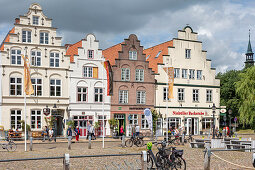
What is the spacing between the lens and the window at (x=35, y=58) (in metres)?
36.6

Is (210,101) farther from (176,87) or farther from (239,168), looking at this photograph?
(239,168)

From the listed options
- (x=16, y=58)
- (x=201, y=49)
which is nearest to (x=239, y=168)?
(x=16, y=58)

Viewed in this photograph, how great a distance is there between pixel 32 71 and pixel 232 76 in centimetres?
4172

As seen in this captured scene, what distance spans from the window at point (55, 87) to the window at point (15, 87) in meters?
3.33

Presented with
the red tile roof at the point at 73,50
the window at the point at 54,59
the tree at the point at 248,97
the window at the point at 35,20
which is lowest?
the tree at the point at 248,97

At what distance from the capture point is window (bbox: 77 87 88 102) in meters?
38.6

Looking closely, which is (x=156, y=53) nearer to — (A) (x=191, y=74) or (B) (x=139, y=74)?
(A) (x=191, y=74)

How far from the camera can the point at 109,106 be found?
132 feet

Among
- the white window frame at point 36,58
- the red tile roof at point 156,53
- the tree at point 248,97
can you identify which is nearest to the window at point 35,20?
the white window frame at point 36,58

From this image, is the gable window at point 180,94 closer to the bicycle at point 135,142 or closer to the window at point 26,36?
the bicycle at point 135,142

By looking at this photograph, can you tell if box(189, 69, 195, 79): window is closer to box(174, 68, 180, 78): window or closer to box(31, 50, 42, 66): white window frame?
box(174, 68, 180, 78): window

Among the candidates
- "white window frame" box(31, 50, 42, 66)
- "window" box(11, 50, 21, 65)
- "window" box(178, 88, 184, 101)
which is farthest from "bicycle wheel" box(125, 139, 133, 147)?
"window" box(178, 88, 184, 101)

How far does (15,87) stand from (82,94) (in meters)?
7.33

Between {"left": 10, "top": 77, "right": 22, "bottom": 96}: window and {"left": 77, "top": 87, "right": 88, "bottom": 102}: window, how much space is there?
20.8ft
